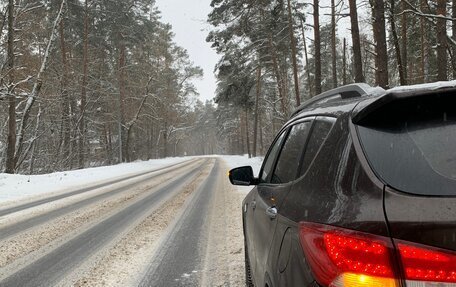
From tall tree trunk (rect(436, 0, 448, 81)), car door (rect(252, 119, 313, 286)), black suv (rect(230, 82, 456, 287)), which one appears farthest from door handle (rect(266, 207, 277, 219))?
tall tree trunk (rect(436, 0, 448, 81))

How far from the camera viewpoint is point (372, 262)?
160 cm

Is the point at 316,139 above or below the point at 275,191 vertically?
above

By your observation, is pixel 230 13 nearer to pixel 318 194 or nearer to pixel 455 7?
pixel 455 7

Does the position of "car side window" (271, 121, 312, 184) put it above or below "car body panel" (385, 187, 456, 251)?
above

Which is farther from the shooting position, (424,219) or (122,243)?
(122,243)

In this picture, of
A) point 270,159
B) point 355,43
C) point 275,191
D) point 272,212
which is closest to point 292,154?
point 275,191

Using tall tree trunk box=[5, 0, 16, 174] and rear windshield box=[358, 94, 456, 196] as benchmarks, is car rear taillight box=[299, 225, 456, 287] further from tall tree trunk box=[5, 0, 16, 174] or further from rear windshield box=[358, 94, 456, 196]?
tall tree trunk box=[5, 0, 16, 174]

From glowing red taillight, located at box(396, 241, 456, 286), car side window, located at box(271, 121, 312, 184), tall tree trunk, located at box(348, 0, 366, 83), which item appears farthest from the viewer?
tall tree trunk, located at box(348, 0, 366, 83)

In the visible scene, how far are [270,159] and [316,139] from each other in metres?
1.62

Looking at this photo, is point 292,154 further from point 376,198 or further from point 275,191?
point 376,198

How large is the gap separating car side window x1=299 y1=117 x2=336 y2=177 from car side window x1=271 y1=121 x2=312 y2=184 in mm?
132

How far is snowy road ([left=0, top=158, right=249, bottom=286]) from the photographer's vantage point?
5250 millimetres

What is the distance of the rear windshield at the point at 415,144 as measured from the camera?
1.70m

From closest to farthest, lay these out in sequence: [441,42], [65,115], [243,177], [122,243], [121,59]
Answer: [243,177], [122,243], [441,42], [65,115], [121,59]
